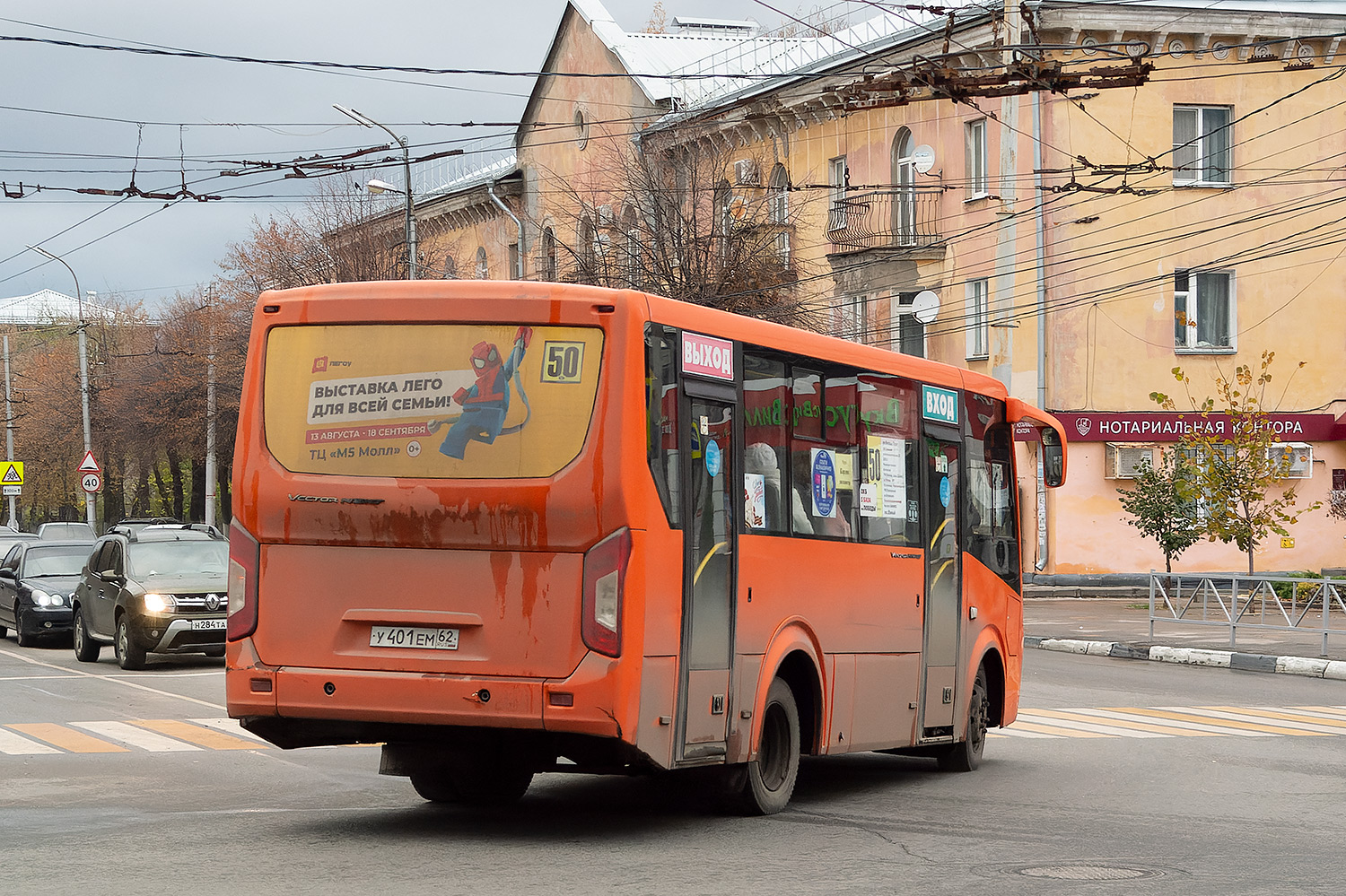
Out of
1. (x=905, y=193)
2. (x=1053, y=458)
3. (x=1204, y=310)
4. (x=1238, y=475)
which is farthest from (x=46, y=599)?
(x=1204, y=310)

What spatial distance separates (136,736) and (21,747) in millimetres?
1057

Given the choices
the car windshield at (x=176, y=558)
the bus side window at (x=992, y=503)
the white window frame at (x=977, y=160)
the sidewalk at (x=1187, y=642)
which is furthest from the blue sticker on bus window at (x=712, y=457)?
the white window frame at (x=977, y=160)

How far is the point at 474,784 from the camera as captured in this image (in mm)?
10516

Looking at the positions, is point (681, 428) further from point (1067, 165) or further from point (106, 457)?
point (106, 457)

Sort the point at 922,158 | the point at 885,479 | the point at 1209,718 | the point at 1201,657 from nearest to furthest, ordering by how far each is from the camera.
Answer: the point at 885,479, the point at 1209,718, the point at 1201,657, the point at 922,158

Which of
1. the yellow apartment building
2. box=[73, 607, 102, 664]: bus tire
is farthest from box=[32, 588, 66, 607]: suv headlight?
the yellow apartment building

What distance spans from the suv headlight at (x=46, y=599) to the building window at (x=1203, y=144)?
2397 centimetres

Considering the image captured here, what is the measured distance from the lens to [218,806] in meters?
10.4

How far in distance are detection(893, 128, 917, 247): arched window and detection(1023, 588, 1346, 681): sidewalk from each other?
10.6 m

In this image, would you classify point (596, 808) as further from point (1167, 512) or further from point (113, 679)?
point (1167, 512)

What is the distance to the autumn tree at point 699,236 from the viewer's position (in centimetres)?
3703

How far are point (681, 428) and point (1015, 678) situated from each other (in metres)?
5.69

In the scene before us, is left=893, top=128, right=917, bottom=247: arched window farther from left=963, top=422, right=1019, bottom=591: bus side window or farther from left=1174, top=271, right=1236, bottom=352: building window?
left=963, top=422, right=1019, bottom=591: bus side window

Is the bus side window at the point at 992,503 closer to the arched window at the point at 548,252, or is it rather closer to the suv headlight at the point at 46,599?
the suv headlight at the point at 46,599
